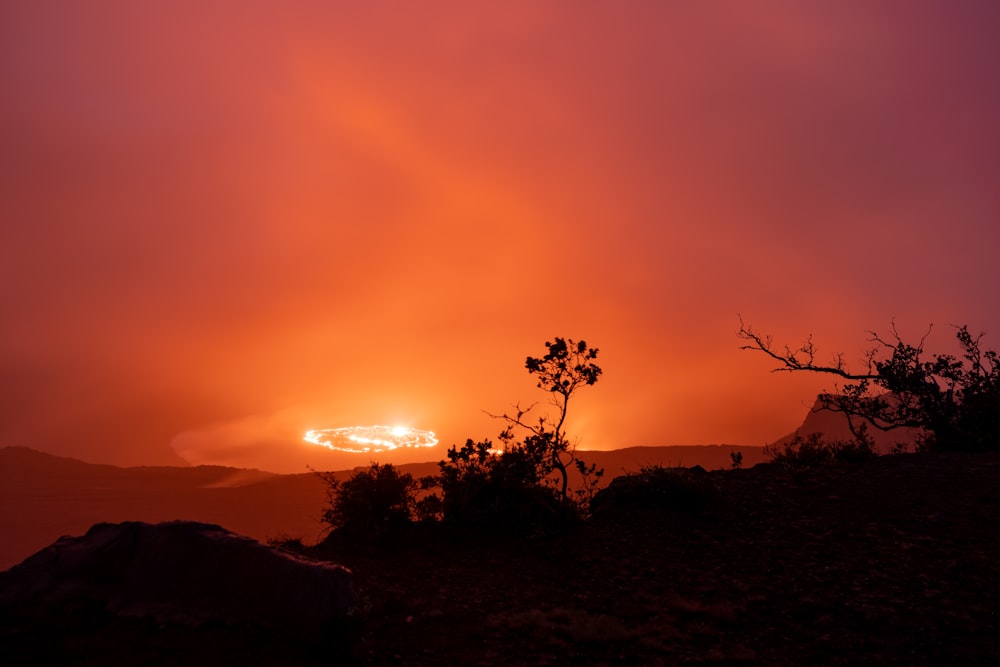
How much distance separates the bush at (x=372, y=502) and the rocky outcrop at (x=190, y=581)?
4.53 m

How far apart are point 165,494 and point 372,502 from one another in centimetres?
13453

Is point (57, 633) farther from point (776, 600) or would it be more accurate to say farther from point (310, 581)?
point (776, 600)

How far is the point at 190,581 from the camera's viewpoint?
299 inches

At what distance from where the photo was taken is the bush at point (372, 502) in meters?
12.5

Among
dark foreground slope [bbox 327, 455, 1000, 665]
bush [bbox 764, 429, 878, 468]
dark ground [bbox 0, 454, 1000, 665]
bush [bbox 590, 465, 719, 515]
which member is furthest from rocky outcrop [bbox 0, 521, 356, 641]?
bush [bbox 764, 429, 878, 468]

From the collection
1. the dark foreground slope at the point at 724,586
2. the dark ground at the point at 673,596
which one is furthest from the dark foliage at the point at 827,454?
the dark ground at the point at 673,596

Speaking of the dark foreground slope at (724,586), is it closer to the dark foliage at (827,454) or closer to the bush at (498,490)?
the bush at (498,490)

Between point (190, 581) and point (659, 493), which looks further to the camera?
point (659, 493)

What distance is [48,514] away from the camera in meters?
110

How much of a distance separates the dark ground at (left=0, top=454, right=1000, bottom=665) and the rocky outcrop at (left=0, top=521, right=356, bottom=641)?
8.8 inches

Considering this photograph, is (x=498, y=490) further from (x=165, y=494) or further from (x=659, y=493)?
(x=165, y=494)

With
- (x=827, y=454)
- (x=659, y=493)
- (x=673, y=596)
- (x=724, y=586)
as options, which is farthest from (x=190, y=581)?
(x=827, y=454)

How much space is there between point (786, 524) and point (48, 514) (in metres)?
134

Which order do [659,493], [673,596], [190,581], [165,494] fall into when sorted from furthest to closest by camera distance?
[165,494]
[659,493]
[673,596]
[190,581]
